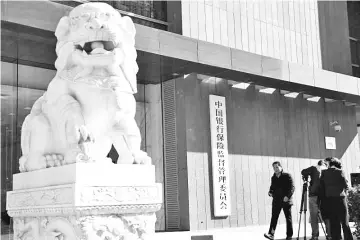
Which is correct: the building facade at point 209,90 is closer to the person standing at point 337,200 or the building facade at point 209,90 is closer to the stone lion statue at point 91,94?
the person standing at point 337,200

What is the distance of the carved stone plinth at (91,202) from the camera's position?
2941mm

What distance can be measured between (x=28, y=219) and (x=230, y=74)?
Result: 654 cm

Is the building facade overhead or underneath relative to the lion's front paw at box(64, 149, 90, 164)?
overhead

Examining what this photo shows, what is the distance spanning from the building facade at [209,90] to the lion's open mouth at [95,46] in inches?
139

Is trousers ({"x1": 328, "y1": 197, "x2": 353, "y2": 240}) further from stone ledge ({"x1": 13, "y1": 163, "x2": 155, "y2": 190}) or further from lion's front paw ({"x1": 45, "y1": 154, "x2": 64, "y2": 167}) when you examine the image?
lion's front paw ({"x1": 45, "y1": 154, "x2": 64, "y2": 167})

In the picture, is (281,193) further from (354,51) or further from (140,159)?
(354,51)

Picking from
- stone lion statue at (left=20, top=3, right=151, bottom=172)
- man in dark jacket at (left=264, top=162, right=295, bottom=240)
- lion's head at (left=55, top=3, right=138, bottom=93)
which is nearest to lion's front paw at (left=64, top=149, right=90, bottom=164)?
stone lion statue at (left=20, top=3, right=151, bottom=172)

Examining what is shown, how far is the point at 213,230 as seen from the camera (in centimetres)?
937

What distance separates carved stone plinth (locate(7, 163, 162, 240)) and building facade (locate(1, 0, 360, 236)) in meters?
3.80

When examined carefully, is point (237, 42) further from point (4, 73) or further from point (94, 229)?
point (94, 229)

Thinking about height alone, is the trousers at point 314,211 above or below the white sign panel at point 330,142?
below

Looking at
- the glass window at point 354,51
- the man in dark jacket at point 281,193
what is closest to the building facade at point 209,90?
the man in dark jacket at point 281,193

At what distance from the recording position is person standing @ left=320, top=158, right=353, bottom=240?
693 cm

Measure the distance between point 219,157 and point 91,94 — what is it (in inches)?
261
